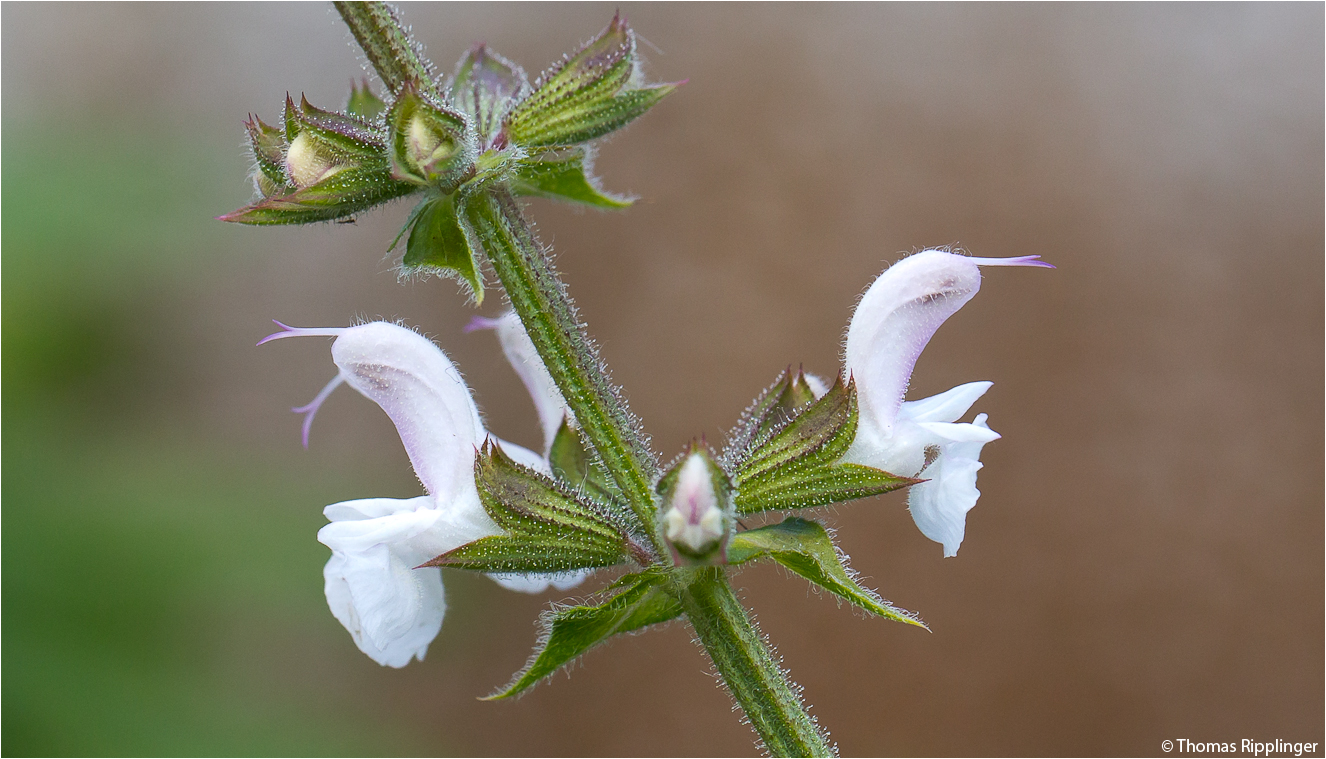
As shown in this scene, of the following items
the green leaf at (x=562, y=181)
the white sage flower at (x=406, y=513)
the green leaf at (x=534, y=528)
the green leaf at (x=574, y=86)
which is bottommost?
the green leaf at (x=534, y=528)

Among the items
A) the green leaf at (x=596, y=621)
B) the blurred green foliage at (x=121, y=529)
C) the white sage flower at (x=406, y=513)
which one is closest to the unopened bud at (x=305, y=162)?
the white sage flower at (x=406, y=513)

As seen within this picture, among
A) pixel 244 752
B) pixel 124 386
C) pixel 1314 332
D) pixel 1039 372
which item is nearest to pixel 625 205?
pixel 244 752

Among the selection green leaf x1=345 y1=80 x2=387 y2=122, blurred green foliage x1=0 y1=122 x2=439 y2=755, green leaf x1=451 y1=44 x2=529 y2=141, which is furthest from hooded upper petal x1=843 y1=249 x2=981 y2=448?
blurred green foliage x1=0 y1=122 x2=439 y2=755

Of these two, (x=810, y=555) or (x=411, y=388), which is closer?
(x=810, y=555)

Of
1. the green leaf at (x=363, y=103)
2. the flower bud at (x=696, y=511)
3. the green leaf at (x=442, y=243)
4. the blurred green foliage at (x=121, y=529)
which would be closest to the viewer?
the flower bud at (x=696, y=511)

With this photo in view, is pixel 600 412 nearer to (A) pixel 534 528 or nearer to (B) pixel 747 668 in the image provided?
(A) pixel 534 528

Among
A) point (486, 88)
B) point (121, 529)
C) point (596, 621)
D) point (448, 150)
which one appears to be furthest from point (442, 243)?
point (121, 529)

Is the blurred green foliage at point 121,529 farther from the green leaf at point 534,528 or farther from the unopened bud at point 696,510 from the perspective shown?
the unopened bud at point 696,510
